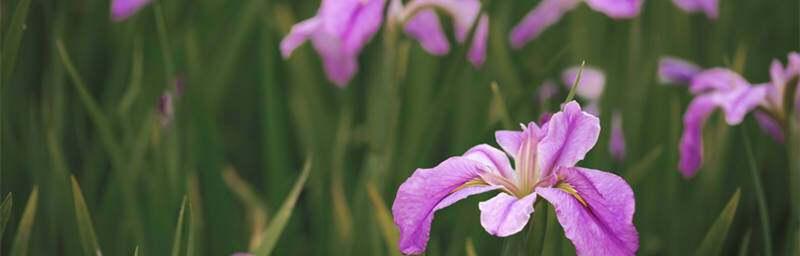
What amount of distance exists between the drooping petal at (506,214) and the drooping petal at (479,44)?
530 millimetres

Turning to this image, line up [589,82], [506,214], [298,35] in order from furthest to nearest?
Answer: [589,82] < [298,35] < [506,214]

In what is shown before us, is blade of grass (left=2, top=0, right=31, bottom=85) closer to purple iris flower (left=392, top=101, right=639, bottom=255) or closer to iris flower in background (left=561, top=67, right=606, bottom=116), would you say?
purple iris flower (left=392, top=101, right=639, bottom=255)

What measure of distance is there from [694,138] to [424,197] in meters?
0.47

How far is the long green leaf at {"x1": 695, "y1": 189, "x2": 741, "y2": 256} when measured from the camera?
96 centimetres

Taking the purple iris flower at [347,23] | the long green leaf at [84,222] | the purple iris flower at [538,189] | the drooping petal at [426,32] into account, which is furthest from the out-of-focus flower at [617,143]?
A: the long green leaf at [84,222]

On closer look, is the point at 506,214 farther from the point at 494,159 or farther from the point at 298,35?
the point at 298,35

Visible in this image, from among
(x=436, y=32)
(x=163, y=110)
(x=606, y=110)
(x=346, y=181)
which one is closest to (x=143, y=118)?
(x=163, y=110)

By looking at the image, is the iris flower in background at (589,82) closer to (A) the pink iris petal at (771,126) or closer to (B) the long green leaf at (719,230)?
(A) the pink iris petal at (771,126)

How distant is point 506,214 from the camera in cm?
76

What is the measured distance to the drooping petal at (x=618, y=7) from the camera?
3.99 ft

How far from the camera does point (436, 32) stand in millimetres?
1357

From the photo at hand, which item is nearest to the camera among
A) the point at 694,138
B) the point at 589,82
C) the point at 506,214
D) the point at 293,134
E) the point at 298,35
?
the point at 506,214

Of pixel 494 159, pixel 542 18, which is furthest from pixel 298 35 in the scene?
pixel 494 159

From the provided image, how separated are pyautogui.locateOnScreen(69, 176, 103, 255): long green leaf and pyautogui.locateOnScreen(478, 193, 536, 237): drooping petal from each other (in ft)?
1.33
